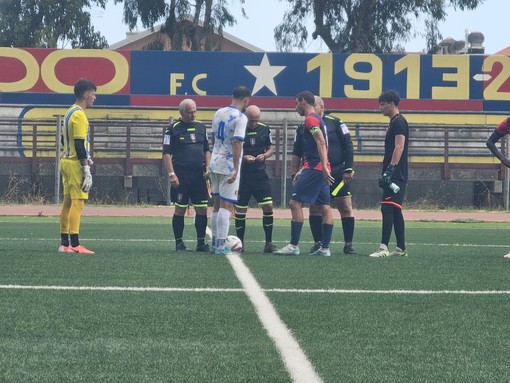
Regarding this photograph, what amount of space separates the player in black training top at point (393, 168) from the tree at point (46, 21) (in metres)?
53.0

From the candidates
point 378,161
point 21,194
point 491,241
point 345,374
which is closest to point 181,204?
point 491,241

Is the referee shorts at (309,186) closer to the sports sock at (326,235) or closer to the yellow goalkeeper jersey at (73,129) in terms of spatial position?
the sports sock at (326,235)

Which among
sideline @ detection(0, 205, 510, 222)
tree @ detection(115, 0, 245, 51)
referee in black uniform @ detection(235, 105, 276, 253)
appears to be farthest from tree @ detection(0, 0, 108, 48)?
referee in black uniform @ detection(235, 105, 276, 253)

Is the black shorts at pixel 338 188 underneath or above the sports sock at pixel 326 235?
above

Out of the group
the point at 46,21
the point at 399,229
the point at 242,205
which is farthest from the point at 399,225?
the point at 46,21

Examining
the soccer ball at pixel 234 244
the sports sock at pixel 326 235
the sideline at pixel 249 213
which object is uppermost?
the sports sock at pixel 326 235

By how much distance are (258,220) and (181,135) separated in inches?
377

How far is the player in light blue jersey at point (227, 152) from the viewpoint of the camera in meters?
11.3

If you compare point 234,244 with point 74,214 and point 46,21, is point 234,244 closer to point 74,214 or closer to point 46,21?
point 74,214

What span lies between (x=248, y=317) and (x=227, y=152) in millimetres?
4761

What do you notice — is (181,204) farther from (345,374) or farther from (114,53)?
(114,53)

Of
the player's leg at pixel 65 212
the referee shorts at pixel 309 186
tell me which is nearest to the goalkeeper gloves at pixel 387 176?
the referee shorts at pixel 309 186

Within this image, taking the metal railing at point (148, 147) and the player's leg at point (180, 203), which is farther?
the metal railing at point (148, 147)

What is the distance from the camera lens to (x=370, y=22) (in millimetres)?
44000
